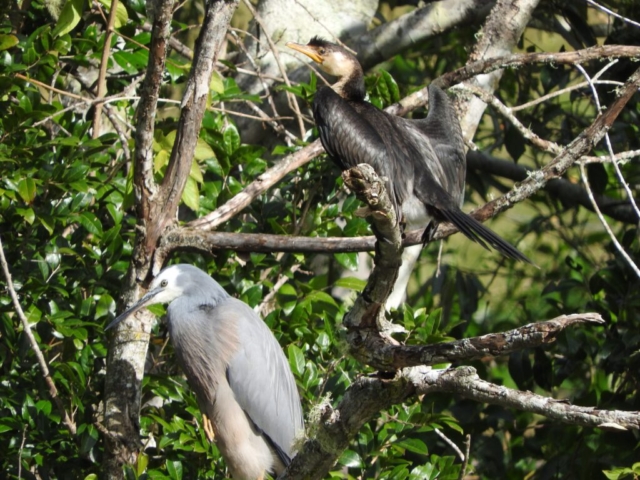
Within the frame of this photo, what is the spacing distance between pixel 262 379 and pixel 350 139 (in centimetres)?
114

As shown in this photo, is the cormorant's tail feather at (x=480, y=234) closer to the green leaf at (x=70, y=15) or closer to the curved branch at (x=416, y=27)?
the green leaf at (x=70, y=15)

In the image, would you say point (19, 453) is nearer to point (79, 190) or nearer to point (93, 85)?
point (79, 190)

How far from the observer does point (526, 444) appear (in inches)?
184

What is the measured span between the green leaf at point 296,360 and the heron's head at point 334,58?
1482 mm

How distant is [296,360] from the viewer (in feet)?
12.1

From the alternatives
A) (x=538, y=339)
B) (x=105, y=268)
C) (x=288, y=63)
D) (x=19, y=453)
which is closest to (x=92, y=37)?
(x=105, y=268)

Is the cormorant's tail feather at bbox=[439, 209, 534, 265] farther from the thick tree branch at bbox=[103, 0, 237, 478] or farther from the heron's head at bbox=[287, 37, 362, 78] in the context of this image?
the heron's head at bbox=[287, 37, 362, 78]

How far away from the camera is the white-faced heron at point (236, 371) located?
381 centimetres

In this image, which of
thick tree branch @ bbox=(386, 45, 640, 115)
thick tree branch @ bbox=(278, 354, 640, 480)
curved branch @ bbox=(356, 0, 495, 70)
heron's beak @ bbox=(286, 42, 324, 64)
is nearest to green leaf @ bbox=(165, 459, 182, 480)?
thick tree branch @ bbox=(278, 354, 640, 480)

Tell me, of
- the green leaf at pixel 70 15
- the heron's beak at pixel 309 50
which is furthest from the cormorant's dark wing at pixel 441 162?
the green leaf at pixel 70 15

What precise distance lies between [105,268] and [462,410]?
1988 mm

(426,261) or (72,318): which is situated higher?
(72,318)

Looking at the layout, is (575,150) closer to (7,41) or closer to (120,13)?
(120,13)

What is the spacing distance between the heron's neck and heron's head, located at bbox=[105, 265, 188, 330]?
3.83ft
